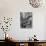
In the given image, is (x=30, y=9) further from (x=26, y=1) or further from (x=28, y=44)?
(x=28, y=44)

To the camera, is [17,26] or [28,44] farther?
[17,26]

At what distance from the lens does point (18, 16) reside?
4.41m

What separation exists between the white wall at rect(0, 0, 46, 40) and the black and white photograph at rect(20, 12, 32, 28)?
10 cm

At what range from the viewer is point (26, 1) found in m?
4.43

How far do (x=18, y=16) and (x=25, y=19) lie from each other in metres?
0.26

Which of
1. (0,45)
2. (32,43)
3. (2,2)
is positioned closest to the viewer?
(32,43)

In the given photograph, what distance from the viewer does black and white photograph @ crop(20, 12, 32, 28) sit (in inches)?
174

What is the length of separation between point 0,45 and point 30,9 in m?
1.57

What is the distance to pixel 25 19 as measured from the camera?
4.42m

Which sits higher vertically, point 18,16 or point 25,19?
point 18,16

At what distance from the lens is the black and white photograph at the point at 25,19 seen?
4.41 m

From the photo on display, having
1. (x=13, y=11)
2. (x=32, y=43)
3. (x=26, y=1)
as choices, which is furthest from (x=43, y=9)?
(x=32, y=43)

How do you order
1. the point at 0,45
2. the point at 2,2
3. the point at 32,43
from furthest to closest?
the point at 2,2 < the point at 0,45 < the point at 32,43

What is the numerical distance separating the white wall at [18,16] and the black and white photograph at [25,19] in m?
0.10
